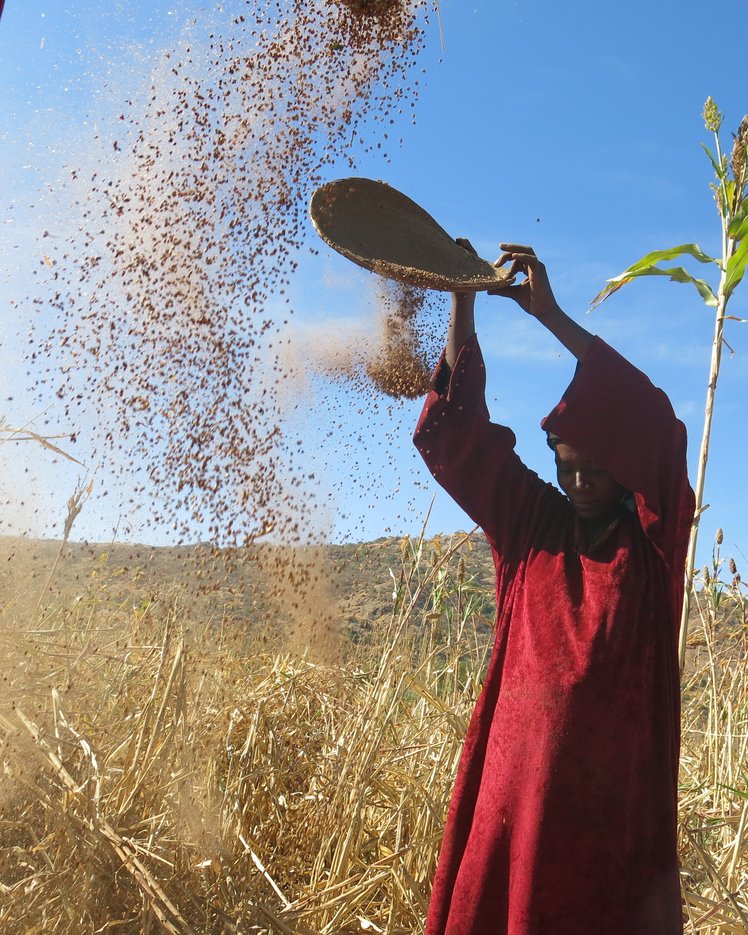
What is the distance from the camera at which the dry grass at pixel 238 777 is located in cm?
194

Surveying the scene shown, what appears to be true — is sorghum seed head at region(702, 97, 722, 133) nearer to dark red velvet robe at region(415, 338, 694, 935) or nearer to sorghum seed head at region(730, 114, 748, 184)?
sorghum seed head at region(730, 114, 748, 184)

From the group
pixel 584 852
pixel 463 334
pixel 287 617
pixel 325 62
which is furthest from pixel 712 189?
pixel 584 852

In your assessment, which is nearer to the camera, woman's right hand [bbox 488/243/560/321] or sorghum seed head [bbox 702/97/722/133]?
woman's right hand [bbox 488/243/560/321]

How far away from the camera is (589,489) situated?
→ 166 cm

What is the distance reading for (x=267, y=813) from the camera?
2.58m

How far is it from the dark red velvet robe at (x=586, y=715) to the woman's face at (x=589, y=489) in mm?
45

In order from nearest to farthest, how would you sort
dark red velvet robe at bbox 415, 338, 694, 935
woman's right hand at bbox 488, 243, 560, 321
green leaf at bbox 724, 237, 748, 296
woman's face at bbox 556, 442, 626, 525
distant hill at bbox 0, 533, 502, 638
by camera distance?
dark red velvet robe at bbox 415, 338, 694, 935, woman's face at bbox 556, 442, 626, 525, woman's right hand at bbox 488, 243, 560, 321, distant hill at bbox 0, 533, 502, 638, green leaf at bbox 724, 237, 748, 296

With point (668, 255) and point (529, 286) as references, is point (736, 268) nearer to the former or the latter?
point (668, 255)

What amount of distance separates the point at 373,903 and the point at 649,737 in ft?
4.21

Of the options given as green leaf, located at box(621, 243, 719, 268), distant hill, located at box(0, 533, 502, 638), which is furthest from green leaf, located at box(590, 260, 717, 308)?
distant hill, located at box(0, 533, 502, 638)

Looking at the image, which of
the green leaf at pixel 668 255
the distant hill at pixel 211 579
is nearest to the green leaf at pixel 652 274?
the green leaf at pixel 668 255

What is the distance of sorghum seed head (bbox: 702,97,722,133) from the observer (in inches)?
130

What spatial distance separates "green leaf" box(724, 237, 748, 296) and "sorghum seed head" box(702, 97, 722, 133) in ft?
1.94

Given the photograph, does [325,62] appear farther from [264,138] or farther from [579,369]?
[579,369]
